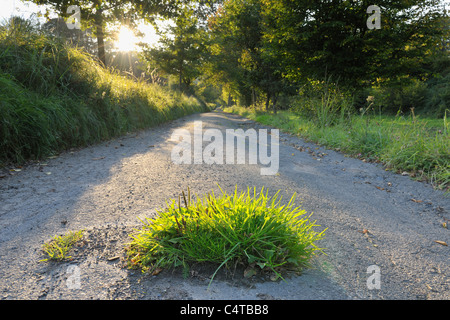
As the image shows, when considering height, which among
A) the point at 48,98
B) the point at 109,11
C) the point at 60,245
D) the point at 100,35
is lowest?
the point at 60,245

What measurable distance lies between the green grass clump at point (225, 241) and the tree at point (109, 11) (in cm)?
1069

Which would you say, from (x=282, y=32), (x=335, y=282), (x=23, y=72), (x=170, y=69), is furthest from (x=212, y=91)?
(x=335, y=282)

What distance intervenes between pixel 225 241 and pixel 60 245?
47.2 inches

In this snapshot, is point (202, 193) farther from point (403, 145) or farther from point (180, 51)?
point (180, 51)

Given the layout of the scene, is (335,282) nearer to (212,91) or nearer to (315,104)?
(315,104)

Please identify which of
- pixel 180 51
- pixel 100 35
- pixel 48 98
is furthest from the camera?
pixel 180 51

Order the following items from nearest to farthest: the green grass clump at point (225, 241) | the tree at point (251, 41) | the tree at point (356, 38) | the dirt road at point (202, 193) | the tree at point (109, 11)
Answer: the dirt road at point (202, 193)
the green grass clump at point (225, 241)
the tree at point (356, 38)
the tree at point (109, 11)
the tree at point (251, 41)

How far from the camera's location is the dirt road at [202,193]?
1.42 m

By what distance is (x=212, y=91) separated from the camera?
58781 millimetres

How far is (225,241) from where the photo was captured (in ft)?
5.26

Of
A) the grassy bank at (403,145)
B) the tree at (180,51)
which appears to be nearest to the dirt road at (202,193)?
the grassy bank at (403,145)

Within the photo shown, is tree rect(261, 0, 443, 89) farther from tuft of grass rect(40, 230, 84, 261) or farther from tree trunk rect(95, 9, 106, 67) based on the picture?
tuft of grass rect(40, 230, 84, 261)

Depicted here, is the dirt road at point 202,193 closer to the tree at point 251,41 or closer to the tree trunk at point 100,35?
the tree trunk at point 100,35

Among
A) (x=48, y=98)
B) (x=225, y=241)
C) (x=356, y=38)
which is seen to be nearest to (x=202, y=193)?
(x=225, y=241)
